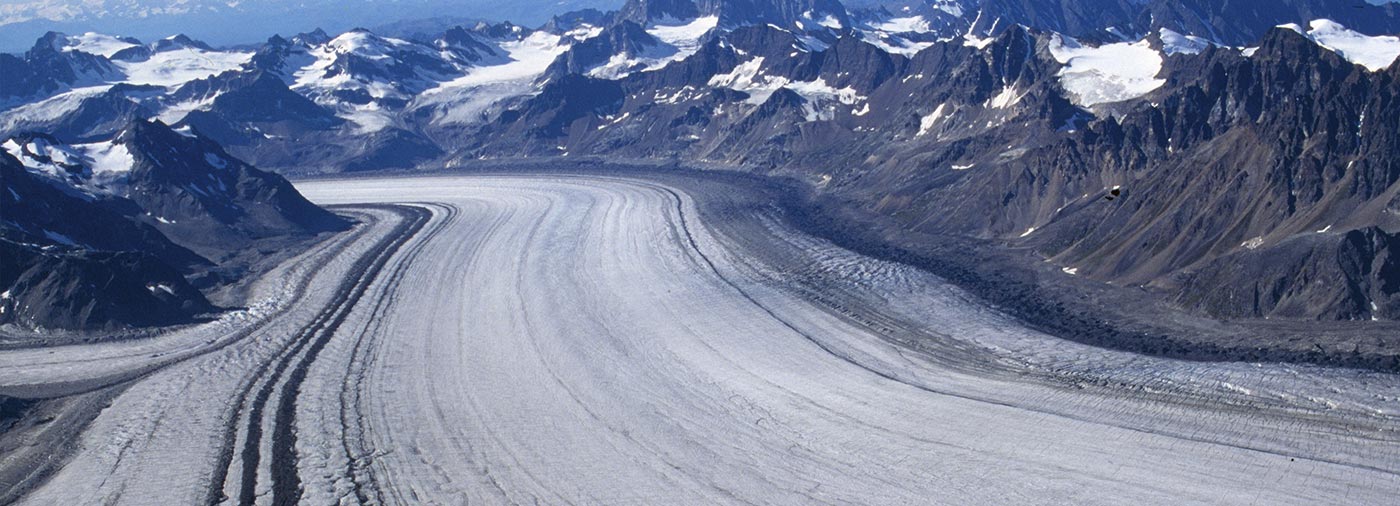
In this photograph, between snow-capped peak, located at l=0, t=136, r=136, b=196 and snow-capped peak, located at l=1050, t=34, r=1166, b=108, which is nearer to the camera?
snow-capped peak, located at l=0, t=136, r=136, b=196

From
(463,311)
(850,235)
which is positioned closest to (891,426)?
(463,311)

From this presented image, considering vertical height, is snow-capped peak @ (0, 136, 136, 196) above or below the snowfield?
above

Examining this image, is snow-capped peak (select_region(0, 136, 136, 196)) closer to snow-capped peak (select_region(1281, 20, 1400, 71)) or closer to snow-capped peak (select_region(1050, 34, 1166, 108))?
snow-capped peak (select_region(1050, 34, 1166, 108))

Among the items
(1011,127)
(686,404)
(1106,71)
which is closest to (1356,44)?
(1106,71)

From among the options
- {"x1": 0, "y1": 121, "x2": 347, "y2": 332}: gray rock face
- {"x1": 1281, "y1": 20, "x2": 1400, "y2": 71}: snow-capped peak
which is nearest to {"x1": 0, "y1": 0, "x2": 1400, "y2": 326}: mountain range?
{"x1": 1281, "y1": 20, "x2": 1400, "y2": 71}: snow-capped peak

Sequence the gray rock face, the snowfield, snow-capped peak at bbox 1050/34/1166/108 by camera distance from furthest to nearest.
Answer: snow-capped peak at bbox 1050/34/1166/108, the gray rock face, the snowfield

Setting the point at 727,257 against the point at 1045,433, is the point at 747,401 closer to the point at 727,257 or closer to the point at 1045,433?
the point at 1045,433
